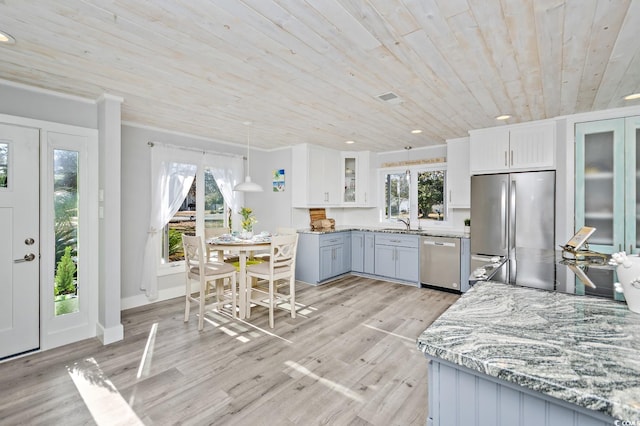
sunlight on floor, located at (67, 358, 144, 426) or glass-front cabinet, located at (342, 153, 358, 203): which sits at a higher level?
glass-front cabinet, located at (342, 153, 358, 203)

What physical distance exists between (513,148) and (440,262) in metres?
1.86

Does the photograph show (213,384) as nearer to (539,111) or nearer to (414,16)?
(414,16)

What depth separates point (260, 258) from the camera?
4.74 meters

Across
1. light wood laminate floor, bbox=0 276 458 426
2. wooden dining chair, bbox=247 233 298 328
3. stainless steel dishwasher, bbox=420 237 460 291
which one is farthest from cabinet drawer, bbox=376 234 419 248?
wooden dining chair, bbox=247 233 298 328

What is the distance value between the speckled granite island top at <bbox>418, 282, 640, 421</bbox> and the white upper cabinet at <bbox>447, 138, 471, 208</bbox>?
3.49m

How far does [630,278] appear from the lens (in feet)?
3.70

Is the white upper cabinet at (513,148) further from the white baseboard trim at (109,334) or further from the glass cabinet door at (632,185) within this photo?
the white baseboard trim at (109,334)

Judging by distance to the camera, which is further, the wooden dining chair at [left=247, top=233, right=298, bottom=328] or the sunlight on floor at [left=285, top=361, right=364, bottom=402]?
the wooden dining chair at [left=247, top=233, right=298, bottom=328]

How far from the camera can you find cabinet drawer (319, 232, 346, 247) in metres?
5.05

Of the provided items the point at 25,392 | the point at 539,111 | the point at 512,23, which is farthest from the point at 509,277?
the point at 25,392

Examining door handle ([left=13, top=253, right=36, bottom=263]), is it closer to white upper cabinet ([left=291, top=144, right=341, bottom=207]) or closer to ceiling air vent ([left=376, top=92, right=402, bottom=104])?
white upper cabinet ([left=291, top=144, right=341, bottom=207])

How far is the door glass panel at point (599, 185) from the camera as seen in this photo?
129 inches

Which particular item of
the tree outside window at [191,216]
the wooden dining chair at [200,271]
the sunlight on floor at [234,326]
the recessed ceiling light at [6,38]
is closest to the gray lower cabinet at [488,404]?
the sunlight on floor at [234,326]

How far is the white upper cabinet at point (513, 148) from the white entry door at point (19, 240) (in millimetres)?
4971
